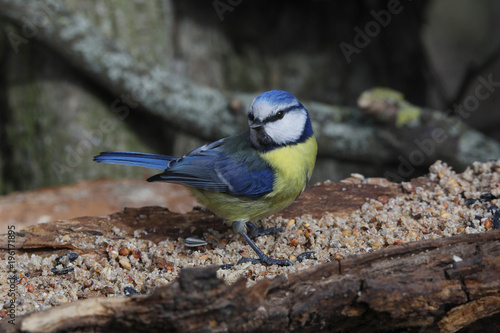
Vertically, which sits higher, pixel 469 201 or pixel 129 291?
pixel 469 201

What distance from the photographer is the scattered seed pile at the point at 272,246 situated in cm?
245

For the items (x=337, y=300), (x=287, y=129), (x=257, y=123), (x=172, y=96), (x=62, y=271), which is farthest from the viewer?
(x=172, y=96)

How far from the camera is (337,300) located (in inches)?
80.1

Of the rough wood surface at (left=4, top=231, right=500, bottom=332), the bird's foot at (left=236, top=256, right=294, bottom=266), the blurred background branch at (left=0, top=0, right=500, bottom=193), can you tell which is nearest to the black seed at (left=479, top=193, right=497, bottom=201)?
the rough wood surface at (left=4, top=231, right=500, bottom=332)

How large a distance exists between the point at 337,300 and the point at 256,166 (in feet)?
3.13

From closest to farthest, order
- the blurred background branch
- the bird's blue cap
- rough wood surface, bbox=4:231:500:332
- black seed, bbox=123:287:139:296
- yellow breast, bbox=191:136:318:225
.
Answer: rough wood surface, bbox=4:231:500:332, black seed, bbox=123:287:139:296, the bird's blue cap, yellow breast, bbox=191:136:318:225, the blurred background branch

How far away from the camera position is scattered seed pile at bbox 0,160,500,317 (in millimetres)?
2453

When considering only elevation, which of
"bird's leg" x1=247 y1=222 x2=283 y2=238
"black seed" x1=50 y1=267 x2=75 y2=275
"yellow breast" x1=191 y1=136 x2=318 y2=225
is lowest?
"black seed" x1=50 y1=267 x2=75 y2=275

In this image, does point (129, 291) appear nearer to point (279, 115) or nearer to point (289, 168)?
point (289, 168)

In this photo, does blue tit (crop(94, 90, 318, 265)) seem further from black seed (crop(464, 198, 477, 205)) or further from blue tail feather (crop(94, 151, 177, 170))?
black seed (crop(464, 198, 477, 205))

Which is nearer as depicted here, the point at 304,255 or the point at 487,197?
the point at 304,255

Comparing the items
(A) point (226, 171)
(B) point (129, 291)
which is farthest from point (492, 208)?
(B) point (129, 291)

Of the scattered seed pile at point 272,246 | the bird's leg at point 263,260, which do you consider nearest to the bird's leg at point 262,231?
the scattered seed pile at point 272,246

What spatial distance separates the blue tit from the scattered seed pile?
0.55 feet
